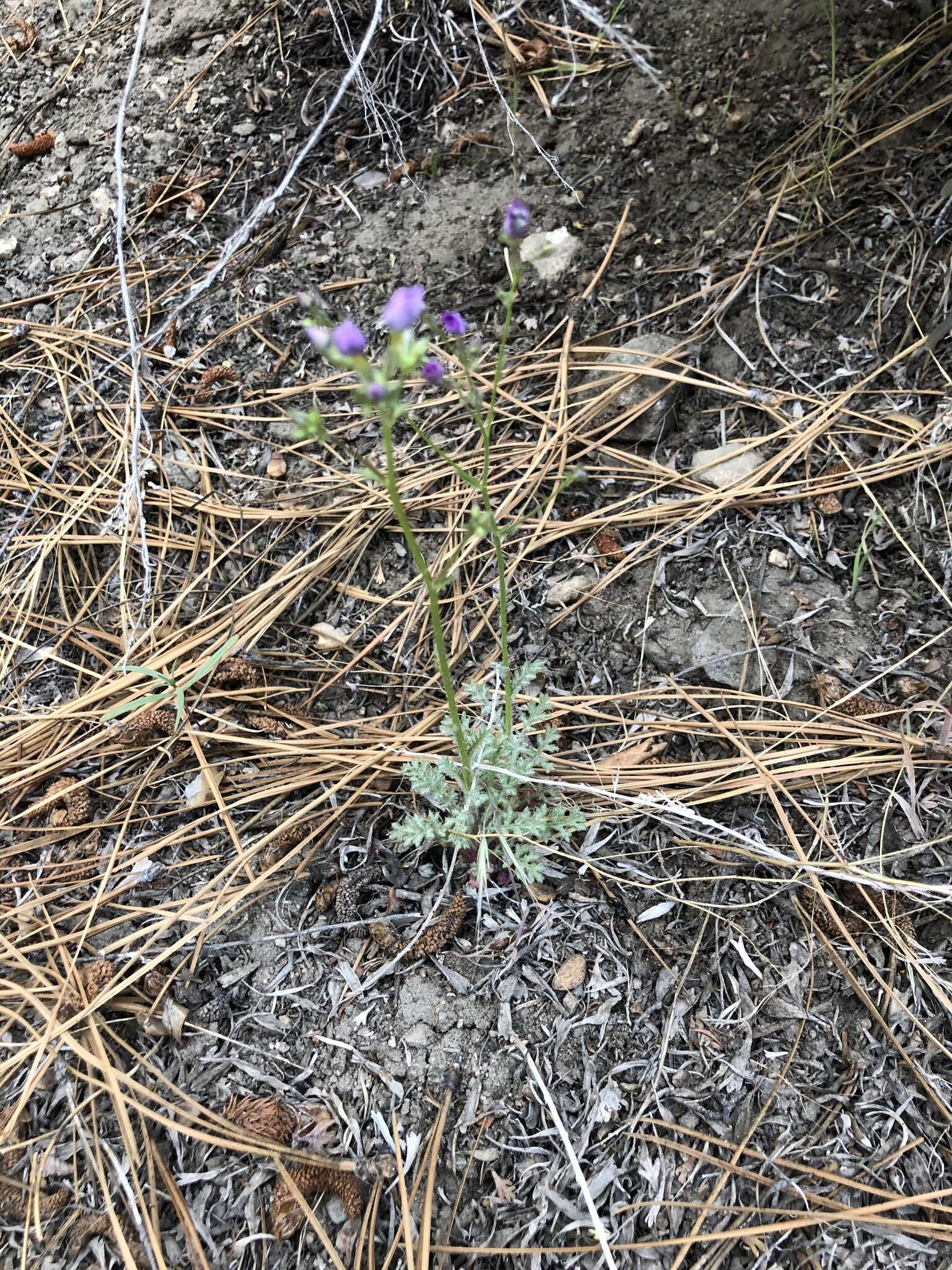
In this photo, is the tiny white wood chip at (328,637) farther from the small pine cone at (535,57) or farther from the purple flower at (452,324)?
the small pine cone at (535,57)

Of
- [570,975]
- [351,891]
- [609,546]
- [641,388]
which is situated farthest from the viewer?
[641,388]

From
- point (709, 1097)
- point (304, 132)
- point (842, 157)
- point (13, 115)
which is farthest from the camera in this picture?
point (13, 115)

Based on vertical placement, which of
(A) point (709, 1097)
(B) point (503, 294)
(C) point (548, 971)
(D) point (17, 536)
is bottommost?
(A) point (709, 1097)

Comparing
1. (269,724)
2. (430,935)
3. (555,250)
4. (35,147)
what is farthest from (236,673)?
(35,147)

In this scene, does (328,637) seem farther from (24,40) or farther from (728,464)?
(24,40)

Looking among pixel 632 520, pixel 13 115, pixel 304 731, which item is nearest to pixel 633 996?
pixel 304 731

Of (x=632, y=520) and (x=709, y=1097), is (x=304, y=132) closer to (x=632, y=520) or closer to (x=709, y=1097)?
(x=632, y=520)
